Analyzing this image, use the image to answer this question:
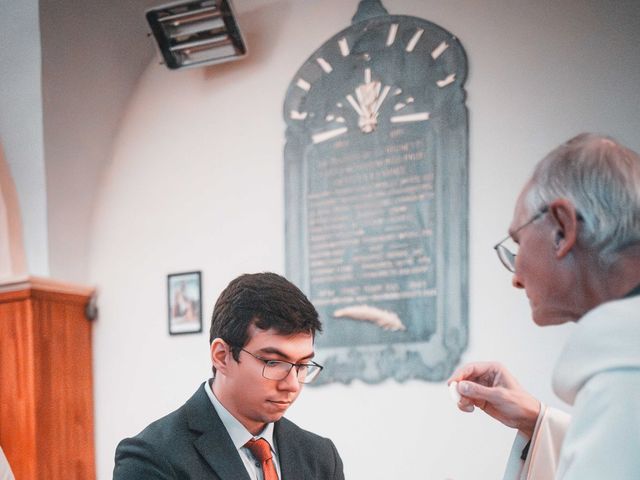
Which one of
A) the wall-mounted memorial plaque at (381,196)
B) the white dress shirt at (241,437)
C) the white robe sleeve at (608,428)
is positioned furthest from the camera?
the wall-mounted memorial plaque at (381,196)

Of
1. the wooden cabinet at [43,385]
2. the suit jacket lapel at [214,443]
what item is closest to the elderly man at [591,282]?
the suit jacket lapel at [214,443]

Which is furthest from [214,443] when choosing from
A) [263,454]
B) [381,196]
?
[381,196]

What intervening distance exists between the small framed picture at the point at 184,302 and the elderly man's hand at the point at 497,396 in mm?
2851

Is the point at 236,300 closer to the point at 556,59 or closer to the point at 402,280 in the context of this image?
the point at 402,280

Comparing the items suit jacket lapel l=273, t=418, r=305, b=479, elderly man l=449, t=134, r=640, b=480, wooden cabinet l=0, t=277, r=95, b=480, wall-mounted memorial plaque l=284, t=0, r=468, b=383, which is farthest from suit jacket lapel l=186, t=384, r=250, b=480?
wooden cabinet l=0, t=277, r=95, b=480

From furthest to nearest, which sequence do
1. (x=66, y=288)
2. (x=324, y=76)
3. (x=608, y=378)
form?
(x=66, y=288) → (x=324, y=76) → (x=608, y=378)

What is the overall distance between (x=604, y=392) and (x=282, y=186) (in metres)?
3.67

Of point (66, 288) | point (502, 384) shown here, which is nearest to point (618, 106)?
point (502, 384)

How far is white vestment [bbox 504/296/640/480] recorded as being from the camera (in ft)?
3.69

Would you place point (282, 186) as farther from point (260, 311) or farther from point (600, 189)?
point (600, 189)

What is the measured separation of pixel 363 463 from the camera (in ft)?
13.9

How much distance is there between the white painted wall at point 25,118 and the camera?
477 cm

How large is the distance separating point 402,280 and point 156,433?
202 centimetres

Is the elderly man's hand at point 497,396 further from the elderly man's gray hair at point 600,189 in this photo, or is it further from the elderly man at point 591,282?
the elderly man's gray hair at point 600,189
